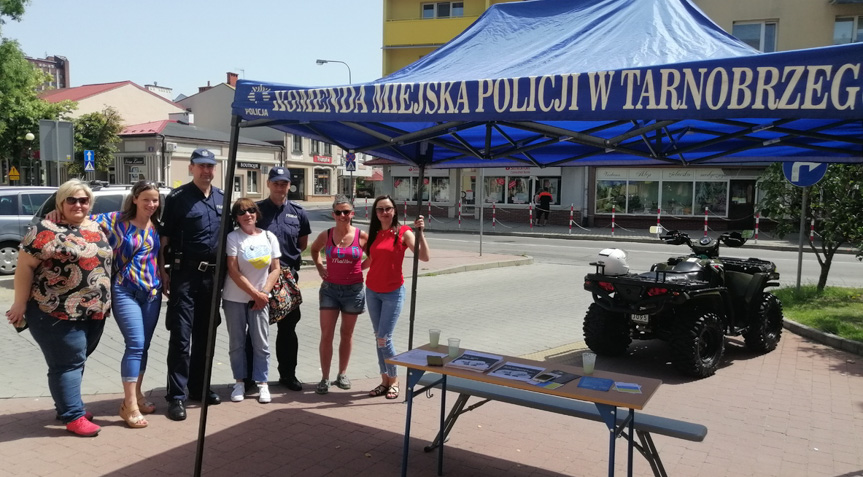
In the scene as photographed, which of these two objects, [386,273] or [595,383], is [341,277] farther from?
[595,383]

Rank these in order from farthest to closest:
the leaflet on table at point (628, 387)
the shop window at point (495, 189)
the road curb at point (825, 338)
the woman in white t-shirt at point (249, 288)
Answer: the shop window at point (495, 189) < the road curb at point (825, 338) < the woman in white t-shirt at point (249, 288) < the leaflet on table at point (628, 387)

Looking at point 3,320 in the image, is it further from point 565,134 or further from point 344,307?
point 565,134

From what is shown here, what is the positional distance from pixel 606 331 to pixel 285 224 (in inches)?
139

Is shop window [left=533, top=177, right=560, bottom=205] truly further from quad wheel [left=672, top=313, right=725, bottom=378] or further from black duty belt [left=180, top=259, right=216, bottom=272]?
black duty belt [left=180, top=259, right=216, bottom=272]

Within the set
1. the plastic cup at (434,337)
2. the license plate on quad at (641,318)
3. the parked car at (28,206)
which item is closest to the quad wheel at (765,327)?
the license plate on quad at (641,318)

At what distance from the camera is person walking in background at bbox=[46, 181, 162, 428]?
466 centimetres

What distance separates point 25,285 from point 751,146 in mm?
4846

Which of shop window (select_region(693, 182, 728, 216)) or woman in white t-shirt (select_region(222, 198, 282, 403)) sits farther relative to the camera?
shop window (select_region(693, 182, 728, 216))

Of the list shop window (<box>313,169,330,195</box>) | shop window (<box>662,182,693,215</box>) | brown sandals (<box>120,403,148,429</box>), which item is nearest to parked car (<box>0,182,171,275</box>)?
brown sandals (<box>120,403,148,429</box>)

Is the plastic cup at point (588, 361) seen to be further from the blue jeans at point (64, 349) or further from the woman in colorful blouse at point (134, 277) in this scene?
the blue jeans at point (64, 349)

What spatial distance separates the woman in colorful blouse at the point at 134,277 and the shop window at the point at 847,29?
29.3m

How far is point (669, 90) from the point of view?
2994 millimetres

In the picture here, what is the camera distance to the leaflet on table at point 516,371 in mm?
3957

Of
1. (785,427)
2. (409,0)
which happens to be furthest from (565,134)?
(409,0)
